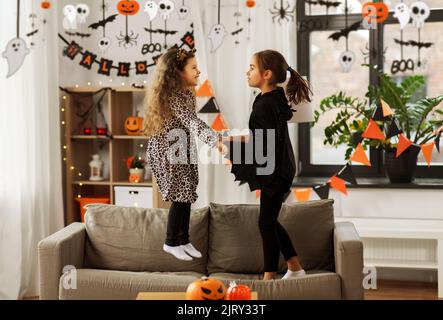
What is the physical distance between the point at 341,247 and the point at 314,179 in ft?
6.38

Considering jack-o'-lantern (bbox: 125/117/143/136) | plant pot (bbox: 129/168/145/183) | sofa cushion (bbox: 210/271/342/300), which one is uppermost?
jack-o'-lantern (bbox: 125/117/143/136)

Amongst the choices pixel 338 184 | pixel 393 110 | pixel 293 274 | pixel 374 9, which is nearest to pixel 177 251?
pixel 293 274

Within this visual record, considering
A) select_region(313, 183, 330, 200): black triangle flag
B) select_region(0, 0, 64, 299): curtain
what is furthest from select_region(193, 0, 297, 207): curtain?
select_region(0, 0, 64, 299): curtain

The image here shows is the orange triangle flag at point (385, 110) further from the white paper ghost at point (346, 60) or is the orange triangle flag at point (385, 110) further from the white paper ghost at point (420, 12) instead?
the white paper ghost at point (420, 12)

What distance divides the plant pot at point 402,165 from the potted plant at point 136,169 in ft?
5.97

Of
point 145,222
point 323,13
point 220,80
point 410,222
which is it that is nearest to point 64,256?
point 145,222

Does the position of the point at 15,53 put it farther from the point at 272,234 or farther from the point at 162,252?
the point at 272,234

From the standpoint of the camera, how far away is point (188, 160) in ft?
12.0

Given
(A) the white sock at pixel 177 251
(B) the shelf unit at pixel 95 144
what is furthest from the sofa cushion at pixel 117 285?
(B) the shelf unit at pixel 95 144

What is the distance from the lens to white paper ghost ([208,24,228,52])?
16.8 feet

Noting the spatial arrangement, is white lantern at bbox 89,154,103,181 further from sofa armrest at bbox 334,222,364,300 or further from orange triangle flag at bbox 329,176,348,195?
sofa armrest at bbox 334,222,364,300

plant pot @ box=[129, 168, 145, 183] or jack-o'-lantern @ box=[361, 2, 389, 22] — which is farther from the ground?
jack-o'-lantern @ box=[361, 2, 389, 22]

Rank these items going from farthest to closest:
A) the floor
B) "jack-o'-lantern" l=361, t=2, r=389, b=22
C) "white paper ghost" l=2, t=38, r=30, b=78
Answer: "jack-o'-lantern" l=361, t=2, r=389, b=22
the floor
"white paper ghost" l=2, t=38, r=30, b=78

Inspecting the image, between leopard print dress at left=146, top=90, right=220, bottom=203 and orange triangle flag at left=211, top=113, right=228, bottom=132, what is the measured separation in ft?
4.95
